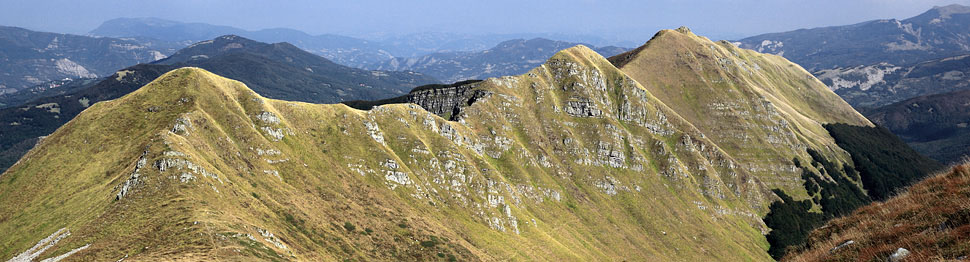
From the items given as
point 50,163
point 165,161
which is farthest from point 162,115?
point 165,161

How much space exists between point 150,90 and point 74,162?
37042 mm

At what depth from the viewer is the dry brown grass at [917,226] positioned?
19062mm

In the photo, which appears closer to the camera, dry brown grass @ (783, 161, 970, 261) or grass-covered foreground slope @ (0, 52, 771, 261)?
dry brown grass @ (783, 161, 970, 261)

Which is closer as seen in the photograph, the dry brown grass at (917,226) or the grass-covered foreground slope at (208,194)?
the dry brown grass at (917,226)

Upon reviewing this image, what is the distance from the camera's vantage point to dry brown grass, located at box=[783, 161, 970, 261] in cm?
1906

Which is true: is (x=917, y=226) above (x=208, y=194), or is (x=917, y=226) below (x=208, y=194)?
above

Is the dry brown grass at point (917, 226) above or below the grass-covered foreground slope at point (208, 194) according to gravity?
above

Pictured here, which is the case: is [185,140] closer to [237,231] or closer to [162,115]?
[162,115]

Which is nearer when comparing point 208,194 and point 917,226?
point 917,226

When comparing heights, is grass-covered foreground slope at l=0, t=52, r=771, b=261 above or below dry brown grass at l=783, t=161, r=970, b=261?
below

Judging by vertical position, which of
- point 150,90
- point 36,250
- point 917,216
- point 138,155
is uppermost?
point 917,216

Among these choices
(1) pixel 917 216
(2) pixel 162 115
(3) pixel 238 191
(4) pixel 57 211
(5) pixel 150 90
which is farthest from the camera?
(5) pixel 150 90

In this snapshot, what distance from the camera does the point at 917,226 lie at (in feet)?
73.3

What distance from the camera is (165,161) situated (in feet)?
436
